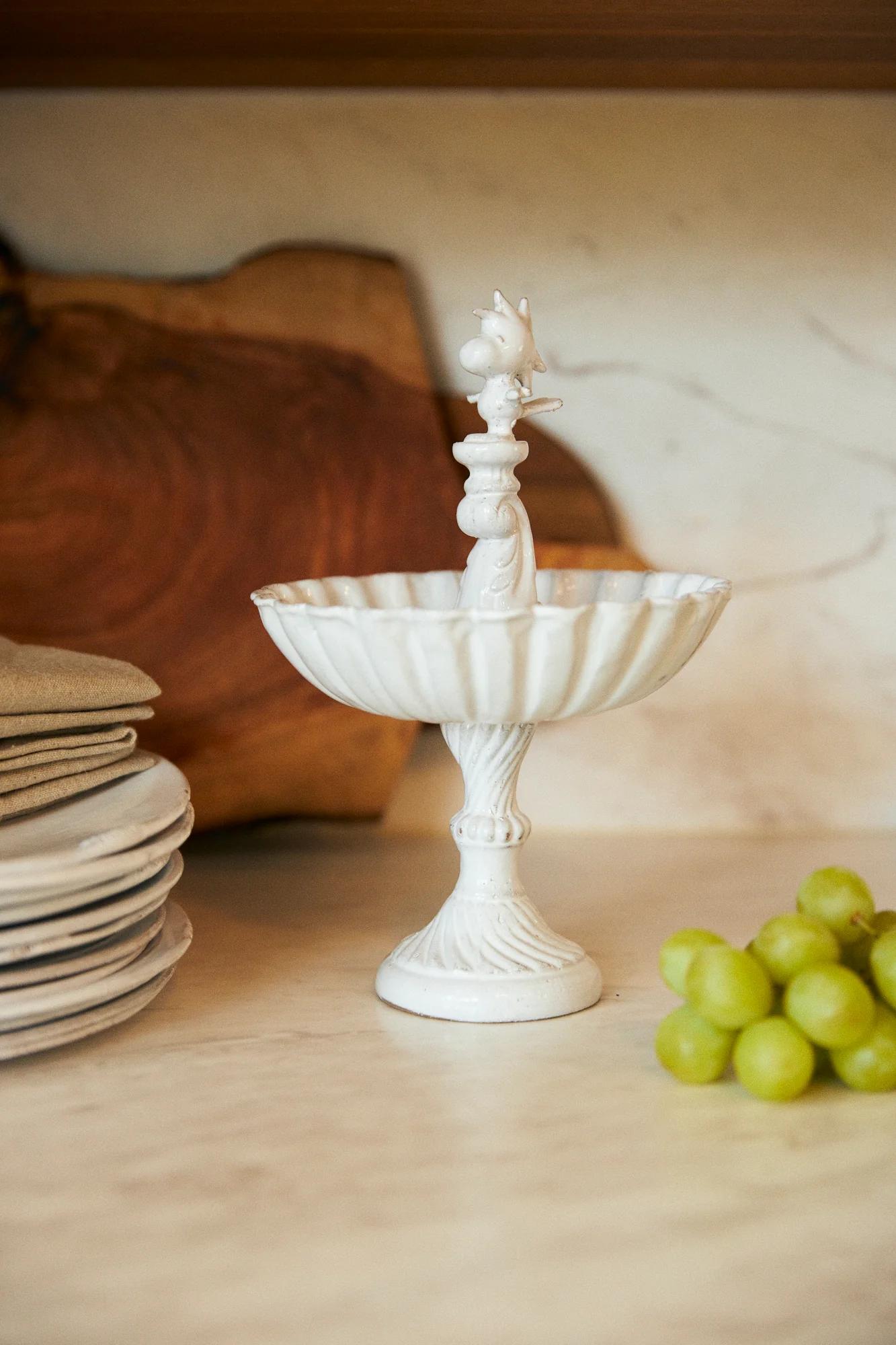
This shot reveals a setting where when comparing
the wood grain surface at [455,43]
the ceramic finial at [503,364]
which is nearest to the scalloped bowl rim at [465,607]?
the ceramic finial at [503,364]

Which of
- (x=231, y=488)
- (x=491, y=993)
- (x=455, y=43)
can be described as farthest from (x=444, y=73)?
(x=491, y=993)

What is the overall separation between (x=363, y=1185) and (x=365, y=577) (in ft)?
1.42

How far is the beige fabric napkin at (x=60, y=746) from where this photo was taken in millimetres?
793

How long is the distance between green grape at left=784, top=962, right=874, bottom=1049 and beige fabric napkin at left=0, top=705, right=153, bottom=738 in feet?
1.47

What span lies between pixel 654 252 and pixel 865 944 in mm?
675

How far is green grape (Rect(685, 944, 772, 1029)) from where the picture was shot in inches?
25.4

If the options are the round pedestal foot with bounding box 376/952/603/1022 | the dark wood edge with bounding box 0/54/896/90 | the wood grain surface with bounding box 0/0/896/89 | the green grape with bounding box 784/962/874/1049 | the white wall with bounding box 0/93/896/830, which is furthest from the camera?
the white wall with bounding box 0/93/896/830

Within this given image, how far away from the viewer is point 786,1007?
0.66m

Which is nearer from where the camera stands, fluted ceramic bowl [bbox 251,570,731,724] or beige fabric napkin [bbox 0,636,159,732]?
fluted ceramic bowl [bbox 251,570,731,724]

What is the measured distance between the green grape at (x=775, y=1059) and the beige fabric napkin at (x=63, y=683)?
436mm

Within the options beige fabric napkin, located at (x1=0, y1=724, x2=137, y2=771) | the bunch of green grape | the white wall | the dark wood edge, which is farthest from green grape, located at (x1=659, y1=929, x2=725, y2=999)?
the dark wood edge

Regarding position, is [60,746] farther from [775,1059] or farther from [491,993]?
[775,1059]

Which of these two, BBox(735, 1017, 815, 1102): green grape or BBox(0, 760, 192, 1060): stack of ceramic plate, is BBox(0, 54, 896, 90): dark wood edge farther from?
BBox(735, 1017, 815, 1102): green grape

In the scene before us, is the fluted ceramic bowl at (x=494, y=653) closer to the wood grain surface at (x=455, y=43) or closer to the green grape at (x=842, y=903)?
the green grape at (x=842, y=903)
